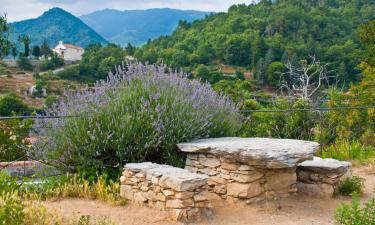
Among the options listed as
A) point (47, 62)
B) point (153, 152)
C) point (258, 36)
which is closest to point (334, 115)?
point (153, 152)

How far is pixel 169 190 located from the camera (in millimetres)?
4840

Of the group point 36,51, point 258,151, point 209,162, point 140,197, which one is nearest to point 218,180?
point 209,162

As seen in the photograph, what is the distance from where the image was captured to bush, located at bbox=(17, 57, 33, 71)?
92812 millimetres

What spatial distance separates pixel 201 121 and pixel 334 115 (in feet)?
23.1

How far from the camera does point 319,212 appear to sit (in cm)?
555

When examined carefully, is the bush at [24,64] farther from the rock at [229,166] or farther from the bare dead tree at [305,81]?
the rock at [229,166]

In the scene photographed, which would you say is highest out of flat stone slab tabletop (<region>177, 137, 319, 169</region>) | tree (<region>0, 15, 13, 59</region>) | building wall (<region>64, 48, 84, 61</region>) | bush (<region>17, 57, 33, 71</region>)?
tree (<region>0, 15, 13, 59</region>)

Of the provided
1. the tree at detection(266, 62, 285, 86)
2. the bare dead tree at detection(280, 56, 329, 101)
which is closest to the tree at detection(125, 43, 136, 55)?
the tree at detection(266, 62, 285, 86)

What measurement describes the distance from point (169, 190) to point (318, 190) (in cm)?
226

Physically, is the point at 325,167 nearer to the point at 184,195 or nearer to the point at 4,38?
the point at 184,195

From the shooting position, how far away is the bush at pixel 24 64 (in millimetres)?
92812

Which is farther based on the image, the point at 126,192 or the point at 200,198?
the point at 126,192

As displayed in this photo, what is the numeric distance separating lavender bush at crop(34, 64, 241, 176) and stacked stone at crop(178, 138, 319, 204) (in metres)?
0.33

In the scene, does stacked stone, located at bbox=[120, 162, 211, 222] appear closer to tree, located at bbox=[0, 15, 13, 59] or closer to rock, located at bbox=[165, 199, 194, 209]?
rock, located at bbox=[165, 199, 194, 209]
